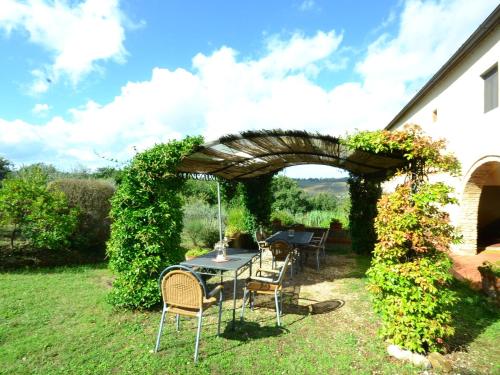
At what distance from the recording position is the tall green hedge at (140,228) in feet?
14.2

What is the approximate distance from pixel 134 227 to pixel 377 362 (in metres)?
3.47

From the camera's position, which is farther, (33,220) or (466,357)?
(33,220)

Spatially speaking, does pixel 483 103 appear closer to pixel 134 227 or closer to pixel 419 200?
pixel 419 200

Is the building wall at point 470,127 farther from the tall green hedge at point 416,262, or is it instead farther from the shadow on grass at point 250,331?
the shadow on grass at point 250,331

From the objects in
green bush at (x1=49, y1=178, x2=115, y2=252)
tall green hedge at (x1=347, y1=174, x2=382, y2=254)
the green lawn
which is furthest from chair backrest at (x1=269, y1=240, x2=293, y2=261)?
green bush at (x1=49, y1=178, x2=115, y2=252)

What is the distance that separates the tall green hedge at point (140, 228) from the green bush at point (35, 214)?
3782 mm

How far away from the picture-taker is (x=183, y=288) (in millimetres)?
3191

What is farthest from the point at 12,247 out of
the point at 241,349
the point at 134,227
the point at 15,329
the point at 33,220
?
the point at 241,349

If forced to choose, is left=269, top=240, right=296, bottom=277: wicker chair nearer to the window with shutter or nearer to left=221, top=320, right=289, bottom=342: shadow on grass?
left=221, top=320, right=289, bottom=342: shadow on grass

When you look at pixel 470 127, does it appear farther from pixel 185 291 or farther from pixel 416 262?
pixel 185 291

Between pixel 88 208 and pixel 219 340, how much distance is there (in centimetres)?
638

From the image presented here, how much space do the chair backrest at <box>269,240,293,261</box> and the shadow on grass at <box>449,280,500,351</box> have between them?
2782 millimetres

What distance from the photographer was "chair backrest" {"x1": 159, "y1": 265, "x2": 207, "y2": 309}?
123 inches

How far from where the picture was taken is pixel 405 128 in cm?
369
